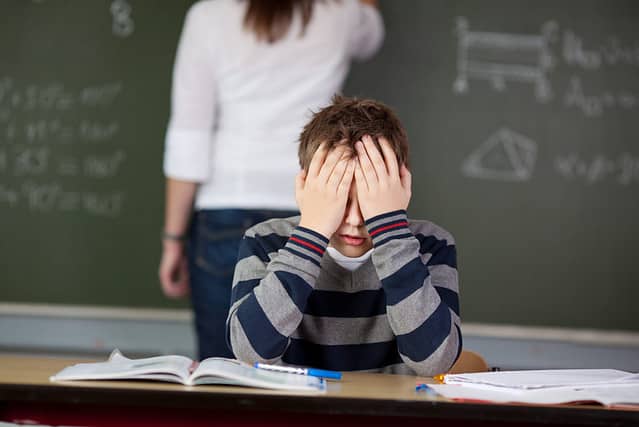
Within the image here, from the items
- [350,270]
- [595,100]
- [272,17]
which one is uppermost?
[272,17]

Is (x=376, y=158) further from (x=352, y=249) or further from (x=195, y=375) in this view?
(x=195, y=375)

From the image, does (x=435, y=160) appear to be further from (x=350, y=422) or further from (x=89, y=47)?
(x=350, y=422)

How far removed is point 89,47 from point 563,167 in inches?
71.1

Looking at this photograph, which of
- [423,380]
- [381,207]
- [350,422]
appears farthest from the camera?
[381,207]

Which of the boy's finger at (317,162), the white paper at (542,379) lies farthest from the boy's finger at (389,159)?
the white paper at (542,379)

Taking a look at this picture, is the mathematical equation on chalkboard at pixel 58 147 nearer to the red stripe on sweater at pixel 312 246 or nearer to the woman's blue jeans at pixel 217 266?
the woman's blue jeans at pixel 217 266

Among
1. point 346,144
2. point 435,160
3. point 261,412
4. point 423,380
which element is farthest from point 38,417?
point 435,160

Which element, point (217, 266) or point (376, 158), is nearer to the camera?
point (376, 158)

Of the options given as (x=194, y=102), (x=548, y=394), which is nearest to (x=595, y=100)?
(x=194, y=102)

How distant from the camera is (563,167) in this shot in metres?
3.03

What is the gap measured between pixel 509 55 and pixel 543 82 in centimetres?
16

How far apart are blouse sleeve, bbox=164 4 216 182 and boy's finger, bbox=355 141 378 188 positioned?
36.6 inches

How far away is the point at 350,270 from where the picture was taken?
1580 mm

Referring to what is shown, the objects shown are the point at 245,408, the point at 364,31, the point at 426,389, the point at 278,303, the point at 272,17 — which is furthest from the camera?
the point at 364,31
